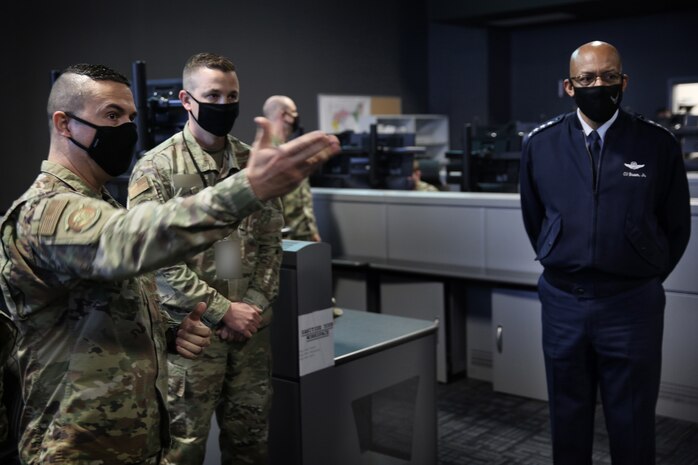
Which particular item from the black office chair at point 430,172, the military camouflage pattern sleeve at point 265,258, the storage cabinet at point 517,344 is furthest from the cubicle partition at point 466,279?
the military camouflage pattern sleeve at point 265,258

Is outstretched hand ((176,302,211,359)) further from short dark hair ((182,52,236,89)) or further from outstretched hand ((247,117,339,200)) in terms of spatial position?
short dark hair ((182,52,236,89))

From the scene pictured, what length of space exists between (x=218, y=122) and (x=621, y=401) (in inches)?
58.2

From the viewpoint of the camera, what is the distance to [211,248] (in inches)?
91.6

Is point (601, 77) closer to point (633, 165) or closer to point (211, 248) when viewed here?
point (633, 165)

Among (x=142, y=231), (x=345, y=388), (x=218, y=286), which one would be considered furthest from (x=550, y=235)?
(x=142, y=231)

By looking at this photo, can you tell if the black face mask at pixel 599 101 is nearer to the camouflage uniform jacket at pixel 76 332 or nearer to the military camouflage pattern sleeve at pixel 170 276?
the military camouflage pattern sleeve at pixel 170 276

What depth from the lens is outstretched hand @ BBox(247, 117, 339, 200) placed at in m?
1.23

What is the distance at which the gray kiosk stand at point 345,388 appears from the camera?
2580 mm

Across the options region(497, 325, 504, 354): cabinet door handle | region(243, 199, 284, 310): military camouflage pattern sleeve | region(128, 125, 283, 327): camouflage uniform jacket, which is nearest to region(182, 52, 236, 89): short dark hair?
region(128, 125, 283, 327): camouflage uniform jacket

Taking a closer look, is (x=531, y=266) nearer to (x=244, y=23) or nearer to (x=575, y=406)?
(x=575, y=406)

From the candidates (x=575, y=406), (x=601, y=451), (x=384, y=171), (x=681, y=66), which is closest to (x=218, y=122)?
(x=575, y=406)

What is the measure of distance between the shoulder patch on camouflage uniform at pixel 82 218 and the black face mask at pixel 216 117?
101cm

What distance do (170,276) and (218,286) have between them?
0.17 meters

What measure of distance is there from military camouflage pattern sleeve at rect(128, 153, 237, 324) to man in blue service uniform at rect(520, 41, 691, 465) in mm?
1041
